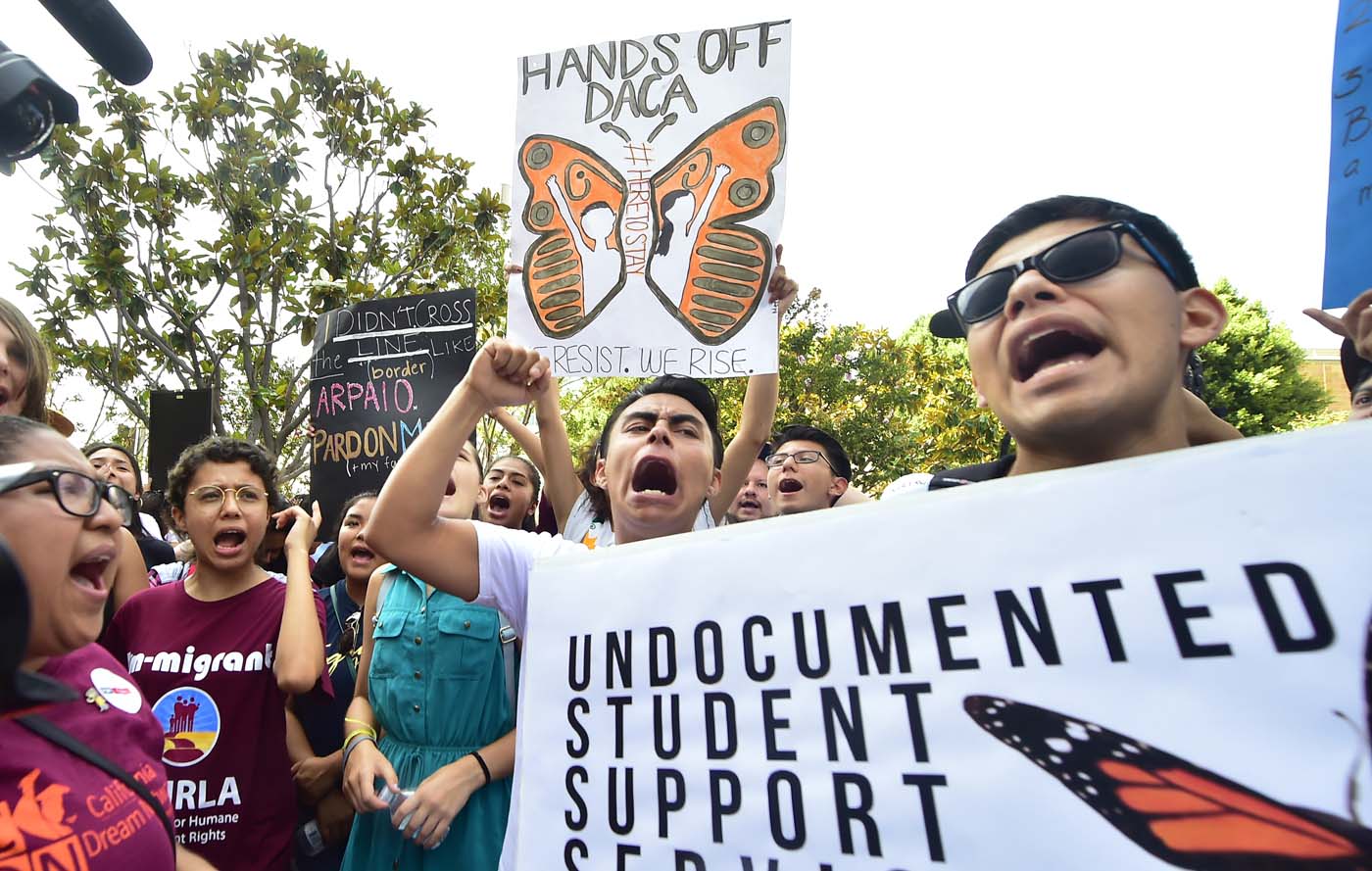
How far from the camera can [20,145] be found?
1.57 meters

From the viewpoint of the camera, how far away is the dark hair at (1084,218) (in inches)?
53.6

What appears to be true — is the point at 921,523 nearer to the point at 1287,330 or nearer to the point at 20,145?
the point at 20,145

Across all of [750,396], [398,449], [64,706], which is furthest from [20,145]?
[398,449]

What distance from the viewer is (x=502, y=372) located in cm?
203

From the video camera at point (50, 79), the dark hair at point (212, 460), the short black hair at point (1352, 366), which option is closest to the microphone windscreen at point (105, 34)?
the video camera at point (50, 79)

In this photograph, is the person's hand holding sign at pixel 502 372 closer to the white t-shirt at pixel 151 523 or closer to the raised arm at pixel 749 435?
the raised arm at pixel 749 435

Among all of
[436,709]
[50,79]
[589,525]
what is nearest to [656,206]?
[589,525]

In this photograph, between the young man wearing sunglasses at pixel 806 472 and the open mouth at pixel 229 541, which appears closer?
the open mouth at pixel 229 541

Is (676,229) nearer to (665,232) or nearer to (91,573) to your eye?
(665,232)

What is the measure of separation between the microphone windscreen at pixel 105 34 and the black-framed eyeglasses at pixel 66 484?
951mm

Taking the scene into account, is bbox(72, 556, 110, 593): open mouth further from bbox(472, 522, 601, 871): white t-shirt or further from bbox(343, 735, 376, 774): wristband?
bbox(343, 735, 376, 774): wristband

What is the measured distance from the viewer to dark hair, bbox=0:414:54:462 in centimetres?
139

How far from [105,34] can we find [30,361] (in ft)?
3.09

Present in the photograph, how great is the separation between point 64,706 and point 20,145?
108 centimetres
